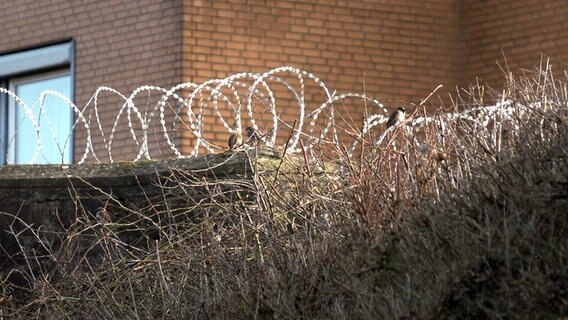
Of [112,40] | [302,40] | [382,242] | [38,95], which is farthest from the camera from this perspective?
[38,95]

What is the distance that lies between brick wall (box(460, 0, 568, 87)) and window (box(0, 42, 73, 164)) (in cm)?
460

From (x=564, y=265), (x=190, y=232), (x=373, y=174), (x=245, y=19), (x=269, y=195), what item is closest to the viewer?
(x=564, y=265)

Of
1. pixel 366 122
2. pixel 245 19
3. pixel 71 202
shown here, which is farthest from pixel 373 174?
pixel 245 19

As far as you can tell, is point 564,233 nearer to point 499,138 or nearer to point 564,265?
point 564,265

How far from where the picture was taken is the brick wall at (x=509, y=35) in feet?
51.1

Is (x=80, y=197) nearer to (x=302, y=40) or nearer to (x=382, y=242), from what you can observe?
(x=382, y=242)

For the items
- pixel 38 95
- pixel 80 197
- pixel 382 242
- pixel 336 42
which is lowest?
pixel 382 242

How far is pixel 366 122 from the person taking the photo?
22.1ft

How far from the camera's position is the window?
17.2 m

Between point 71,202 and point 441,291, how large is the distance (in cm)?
433

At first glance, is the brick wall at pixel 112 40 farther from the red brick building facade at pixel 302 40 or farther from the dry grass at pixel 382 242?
the dry grass at pixel 382 242

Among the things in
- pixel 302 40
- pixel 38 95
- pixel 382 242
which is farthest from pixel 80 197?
pixel 38 95

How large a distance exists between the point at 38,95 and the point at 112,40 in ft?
6.45

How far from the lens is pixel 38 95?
58.5ft
